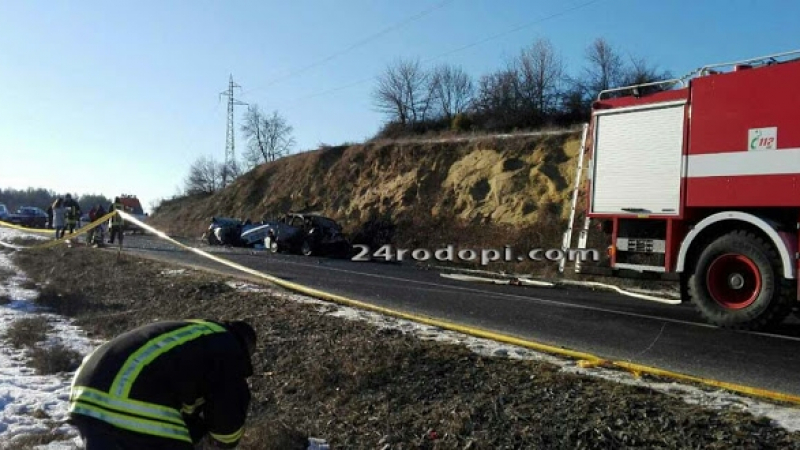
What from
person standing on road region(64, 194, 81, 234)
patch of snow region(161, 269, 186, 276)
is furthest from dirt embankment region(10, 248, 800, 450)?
person standing on road region(64, 194, 81, 234)

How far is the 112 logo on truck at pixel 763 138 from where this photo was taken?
8617 mm

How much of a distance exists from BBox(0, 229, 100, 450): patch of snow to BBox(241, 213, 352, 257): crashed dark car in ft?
42.9

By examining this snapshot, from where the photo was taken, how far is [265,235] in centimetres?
2653

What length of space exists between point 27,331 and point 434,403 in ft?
25.7

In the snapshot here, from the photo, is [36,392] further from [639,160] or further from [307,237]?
[307,237]

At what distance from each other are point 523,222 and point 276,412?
1984 centimetres

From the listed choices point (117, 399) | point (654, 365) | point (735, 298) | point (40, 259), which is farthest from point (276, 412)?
point (40, 259)

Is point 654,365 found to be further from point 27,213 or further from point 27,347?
point 27,213

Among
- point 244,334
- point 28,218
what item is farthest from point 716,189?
point 28,218

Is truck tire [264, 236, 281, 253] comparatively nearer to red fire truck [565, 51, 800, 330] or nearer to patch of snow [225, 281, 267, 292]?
patch of snow [225, 281, 267, 292]

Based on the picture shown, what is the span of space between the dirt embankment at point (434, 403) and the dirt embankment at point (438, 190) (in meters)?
16.0

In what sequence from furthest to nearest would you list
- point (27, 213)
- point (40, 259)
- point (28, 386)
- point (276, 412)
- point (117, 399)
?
point (27, 213) → point (40, 259) → point (28, 386) → point (276, 412) → point (117, 399)

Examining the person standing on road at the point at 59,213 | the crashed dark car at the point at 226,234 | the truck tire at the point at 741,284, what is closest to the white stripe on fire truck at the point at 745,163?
the truck tire at the point at 741,284

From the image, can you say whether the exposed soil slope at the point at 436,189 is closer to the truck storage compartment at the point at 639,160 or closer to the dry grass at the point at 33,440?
the truck storage compartment at the point at 639,160
